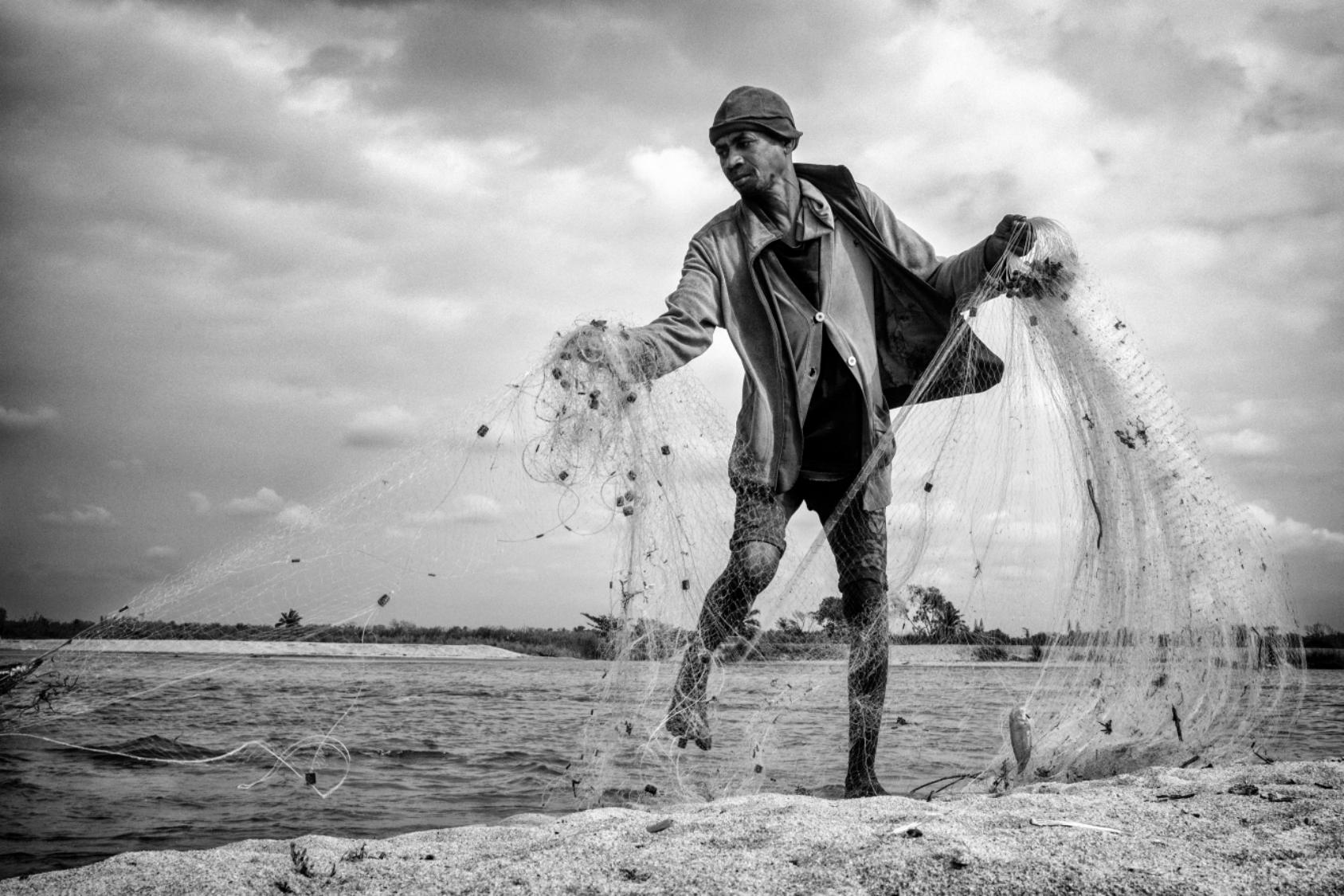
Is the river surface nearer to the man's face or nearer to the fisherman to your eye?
the fisherman

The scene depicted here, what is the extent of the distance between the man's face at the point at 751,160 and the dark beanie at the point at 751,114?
3cm

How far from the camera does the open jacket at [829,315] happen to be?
353cm

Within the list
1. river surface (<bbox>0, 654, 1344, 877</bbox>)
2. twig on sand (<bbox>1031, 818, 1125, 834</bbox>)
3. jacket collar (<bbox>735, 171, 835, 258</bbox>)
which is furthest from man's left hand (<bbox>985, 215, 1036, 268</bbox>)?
twig on sand (<bbox>1031, 818, 1125, 834</bbox>)

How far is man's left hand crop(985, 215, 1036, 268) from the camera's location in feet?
11.6

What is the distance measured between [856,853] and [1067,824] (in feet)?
1.75

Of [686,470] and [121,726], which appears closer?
[686,470]

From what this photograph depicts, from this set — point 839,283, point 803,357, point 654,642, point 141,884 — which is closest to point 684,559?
point 654,642

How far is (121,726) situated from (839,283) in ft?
19.1

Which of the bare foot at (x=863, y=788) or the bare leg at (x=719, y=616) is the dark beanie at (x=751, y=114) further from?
the bare foot at (x=863, y=788)

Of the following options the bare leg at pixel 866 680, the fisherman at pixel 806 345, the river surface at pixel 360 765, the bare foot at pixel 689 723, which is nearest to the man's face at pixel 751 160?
the fisherman at pixel 806 345

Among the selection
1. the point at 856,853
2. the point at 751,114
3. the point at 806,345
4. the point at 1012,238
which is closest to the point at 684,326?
the point at 806,345

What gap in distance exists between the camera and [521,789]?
4.43 metres

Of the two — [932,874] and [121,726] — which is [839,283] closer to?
[932,874]

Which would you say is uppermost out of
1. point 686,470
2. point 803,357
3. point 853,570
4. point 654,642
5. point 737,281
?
point 737,281
